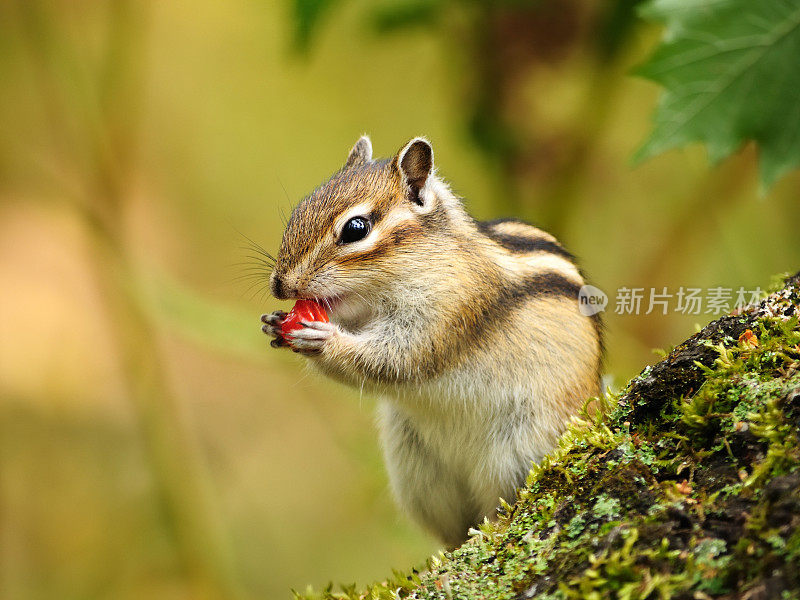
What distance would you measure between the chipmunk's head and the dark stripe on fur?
0.16 m

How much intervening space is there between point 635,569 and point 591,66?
3.03 meters

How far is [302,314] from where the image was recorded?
2.30 meters

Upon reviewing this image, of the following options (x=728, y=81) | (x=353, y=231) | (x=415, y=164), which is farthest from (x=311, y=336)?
(x=728, y=81)

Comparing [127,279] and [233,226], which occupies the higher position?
[233,226]

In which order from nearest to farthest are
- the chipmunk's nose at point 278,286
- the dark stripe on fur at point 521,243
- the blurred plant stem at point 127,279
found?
the chipmunk's nose at point 278,286 → the dark stripe on fur at point 521,243 → the blurred plant stem at point 127,279

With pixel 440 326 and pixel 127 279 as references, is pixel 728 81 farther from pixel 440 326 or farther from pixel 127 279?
pixel 127 279

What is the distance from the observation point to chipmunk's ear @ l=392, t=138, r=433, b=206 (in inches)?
94.2

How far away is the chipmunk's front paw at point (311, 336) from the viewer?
226 cm

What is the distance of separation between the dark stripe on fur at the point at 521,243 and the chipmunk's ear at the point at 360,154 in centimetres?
45

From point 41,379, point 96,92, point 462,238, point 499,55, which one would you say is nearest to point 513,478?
point 462,238

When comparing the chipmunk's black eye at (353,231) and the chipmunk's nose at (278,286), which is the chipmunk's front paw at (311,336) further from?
the chipmunk's black eye at (353,231)

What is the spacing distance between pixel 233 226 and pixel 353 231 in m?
3.24

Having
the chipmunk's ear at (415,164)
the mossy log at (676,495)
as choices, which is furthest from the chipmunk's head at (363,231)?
the mossy log at (676,495)

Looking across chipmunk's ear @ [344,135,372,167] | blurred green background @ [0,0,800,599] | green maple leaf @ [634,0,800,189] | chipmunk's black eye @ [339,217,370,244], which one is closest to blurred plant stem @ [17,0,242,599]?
blurred green background @ [0,0,800,599]
